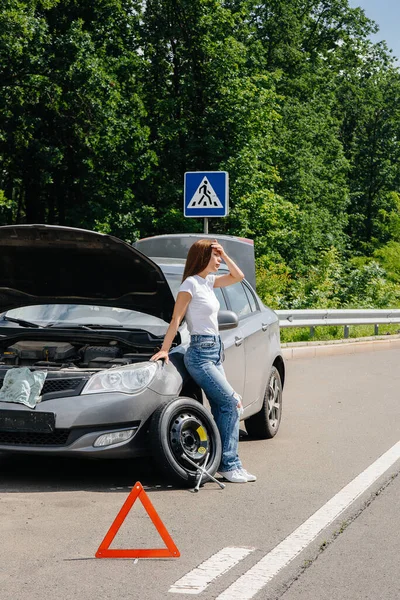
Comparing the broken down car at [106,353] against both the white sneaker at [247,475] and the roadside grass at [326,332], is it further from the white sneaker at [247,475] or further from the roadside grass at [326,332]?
the roadside grass at [326,332]

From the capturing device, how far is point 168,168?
37250 mm

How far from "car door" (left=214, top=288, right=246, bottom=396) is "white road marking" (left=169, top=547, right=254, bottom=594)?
2.78m

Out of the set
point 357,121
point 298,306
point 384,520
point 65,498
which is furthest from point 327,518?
point 357,121

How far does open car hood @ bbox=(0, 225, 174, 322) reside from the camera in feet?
24.1

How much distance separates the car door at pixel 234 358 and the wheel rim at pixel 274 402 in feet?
2.92

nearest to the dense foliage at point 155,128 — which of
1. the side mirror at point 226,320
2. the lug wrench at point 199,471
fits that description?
the side mirror at point 226,320

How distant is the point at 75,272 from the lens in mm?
7789

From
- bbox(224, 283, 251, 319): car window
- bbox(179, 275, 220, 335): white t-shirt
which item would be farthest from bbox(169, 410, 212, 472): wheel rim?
bbox(224, 283, 251, 319): car window

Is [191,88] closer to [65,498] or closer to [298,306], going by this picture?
[298,306]

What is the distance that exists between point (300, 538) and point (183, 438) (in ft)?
5.28

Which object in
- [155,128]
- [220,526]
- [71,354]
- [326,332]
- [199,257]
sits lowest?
[326,332]

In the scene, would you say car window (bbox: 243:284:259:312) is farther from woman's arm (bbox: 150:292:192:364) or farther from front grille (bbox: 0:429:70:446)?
front grille (bbox: 0:429:70:446)

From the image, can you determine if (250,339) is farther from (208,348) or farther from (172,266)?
(208,348)

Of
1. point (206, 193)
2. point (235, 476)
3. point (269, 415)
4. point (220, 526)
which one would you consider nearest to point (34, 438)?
point (235, 476)
